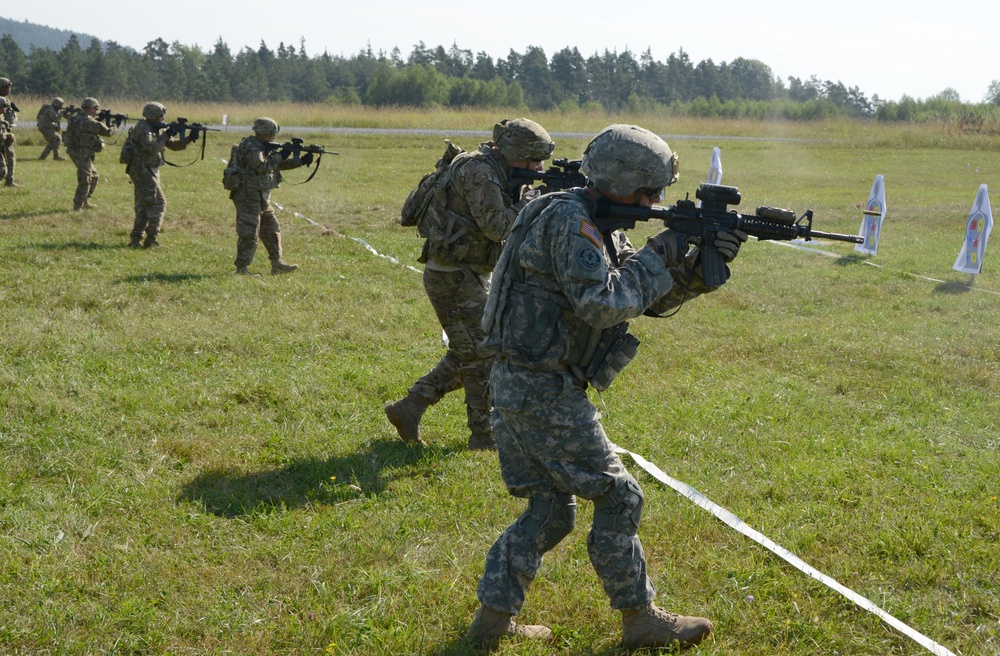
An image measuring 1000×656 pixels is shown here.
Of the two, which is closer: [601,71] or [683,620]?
[683,620]

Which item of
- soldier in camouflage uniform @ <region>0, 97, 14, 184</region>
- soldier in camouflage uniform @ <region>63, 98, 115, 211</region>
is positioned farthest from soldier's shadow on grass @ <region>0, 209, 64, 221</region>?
soldier in camouflage uniform @ <region>0, 97, 14, 184</region>

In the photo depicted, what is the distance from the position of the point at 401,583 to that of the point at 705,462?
2.56 meters

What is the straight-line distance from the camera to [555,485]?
3.93 metres

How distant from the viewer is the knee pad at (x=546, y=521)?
154 inches

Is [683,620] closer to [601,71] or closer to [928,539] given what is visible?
[928,539]

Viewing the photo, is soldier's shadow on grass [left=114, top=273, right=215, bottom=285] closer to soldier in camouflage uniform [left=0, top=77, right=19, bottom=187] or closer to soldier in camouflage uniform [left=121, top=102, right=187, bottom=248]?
soldier in camouflage uniform [left=121, top=102, right=187, bottom=248]

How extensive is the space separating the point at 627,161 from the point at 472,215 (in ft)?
8.33

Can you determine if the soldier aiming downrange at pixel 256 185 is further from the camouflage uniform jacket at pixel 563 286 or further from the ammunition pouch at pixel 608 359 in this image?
the ammunition pouch at pixel 608 359

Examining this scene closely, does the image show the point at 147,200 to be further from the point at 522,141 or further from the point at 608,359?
the point at 608,359

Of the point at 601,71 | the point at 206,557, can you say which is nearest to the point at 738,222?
the point at 206,557

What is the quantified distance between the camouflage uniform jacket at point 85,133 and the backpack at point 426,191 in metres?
12.8

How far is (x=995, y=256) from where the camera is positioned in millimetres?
15133

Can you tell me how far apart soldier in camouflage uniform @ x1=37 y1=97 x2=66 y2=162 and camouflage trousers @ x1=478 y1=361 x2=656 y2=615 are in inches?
934

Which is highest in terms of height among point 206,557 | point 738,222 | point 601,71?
point 601,71
